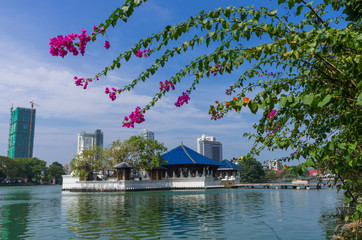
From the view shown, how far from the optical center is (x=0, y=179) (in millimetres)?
105688

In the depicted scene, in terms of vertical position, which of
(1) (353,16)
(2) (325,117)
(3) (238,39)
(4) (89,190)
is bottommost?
(4) (89,190)

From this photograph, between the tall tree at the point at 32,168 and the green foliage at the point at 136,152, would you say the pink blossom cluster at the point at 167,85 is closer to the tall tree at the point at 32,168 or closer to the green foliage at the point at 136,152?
the green foliage at the point at 136,152

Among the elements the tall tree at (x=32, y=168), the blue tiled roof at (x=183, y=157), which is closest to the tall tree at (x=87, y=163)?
the blue tiled roof at (x=183, y=157)

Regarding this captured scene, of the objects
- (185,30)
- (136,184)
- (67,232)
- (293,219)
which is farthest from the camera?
(136,184)

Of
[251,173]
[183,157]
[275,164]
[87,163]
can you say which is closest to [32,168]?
[87,163]

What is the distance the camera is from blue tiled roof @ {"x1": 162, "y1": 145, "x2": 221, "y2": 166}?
169 ft

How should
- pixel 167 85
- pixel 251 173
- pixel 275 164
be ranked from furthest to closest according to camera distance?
pixel 251 173 < pixel 275 164 < pixel 167 85

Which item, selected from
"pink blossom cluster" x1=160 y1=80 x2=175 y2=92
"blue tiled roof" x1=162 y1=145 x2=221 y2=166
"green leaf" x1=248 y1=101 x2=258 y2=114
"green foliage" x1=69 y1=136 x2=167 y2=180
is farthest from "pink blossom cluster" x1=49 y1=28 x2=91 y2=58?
"blue tiled roof" x1=162 y1=145 x2=221 y2=166

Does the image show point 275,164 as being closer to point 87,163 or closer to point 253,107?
point 253,107

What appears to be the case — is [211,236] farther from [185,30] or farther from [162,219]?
[185,30]

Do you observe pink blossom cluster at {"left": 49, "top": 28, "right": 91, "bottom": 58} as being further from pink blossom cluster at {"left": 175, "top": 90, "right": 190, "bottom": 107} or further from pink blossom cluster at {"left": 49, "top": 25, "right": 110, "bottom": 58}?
pink blossom cluster at {"left": 175, "top": 90, "right": 190, "bottom": 107}

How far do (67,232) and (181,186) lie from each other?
38.4 meters

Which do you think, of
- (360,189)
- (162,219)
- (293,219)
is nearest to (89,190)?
(162,219)

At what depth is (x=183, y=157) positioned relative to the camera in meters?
53.5
